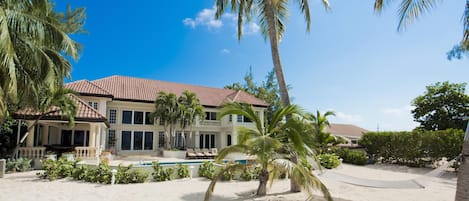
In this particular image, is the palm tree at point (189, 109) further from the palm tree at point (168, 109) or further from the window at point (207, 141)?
the window at point (207, 141)

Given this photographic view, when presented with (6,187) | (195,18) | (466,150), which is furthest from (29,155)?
(466,150)

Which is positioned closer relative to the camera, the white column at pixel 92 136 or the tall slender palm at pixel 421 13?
the tall slender palm at pixel 421 13

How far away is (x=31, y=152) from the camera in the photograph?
16.0 meters

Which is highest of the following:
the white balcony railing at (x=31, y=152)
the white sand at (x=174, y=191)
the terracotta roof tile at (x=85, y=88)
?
the terracotta roof tile at (x=85, y=88)

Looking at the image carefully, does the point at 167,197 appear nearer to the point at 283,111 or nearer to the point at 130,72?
the point at 283,111

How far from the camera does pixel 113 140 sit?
2462 centimetres

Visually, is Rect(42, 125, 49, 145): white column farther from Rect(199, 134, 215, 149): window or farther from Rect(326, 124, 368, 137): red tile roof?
Rect(326, 124, 368, 137): red tile roof

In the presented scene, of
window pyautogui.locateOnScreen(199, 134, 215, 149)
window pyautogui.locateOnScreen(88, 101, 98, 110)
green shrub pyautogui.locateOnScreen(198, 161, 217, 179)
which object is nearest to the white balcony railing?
window pyautogui.locateOnScreen(88, 101, 98, 110)

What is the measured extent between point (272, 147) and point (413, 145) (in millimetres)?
16494

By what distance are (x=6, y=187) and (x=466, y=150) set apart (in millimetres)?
13994

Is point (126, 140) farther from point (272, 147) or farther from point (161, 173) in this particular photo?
point (272, 147)

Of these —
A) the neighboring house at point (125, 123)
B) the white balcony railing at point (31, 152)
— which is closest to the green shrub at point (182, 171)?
the neighboring house at point (125, 123)

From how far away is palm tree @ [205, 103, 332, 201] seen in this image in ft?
24.7

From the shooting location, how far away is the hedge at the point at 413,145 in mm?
17203
